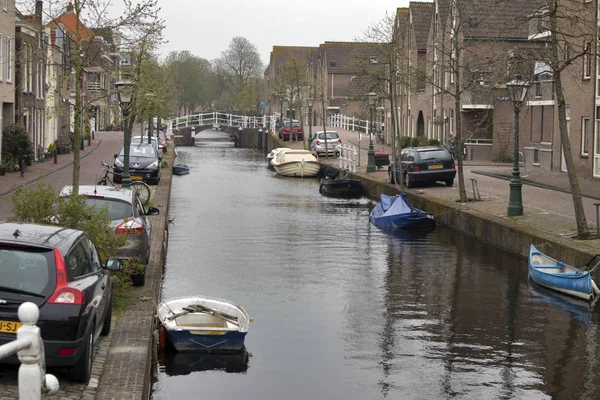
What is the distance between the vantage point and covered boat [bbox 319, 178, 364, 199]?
40312 millimetres

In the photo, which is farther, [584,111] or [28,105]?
[28,105]

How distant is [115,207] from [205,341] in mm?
3437

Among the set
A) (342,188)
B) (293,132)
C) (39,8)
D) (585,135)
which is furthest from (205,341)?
(293,132)

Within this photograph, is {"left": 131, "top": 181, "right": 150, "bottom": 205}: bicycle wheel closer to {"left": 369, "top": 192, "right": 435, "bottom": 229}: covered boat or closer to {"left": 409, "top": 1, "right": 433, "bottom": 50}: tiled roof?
{"left": 369, "top": 192, "right": 435, "bottom": 229}: covered boat

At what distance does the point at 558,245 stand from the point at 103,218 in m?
10.7

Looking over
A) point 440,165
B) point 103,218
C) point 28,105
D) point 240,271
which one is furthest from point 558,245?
point 28,105

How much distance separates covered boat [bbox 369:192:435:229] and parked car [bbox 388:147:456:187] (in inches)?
195

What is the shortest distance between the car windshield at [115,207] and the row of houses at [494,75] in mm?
9562

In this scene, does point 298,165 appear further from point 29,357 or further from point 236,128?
point 236,128

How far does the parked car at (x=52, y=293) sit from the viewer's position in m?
8.35

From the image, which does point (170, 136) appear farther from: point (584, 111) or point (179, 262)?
point (179, 262)

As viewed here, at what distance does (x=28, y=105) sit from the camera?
4534cm

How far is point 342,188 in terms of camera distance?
40375mm

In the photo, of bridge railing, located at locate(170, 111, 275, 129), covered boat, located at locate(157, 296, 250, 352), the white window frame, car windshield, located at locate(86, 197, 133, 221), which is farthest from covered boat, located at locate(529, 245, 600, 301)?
bridge railing, located at locate(170, 111, 275, 129)
